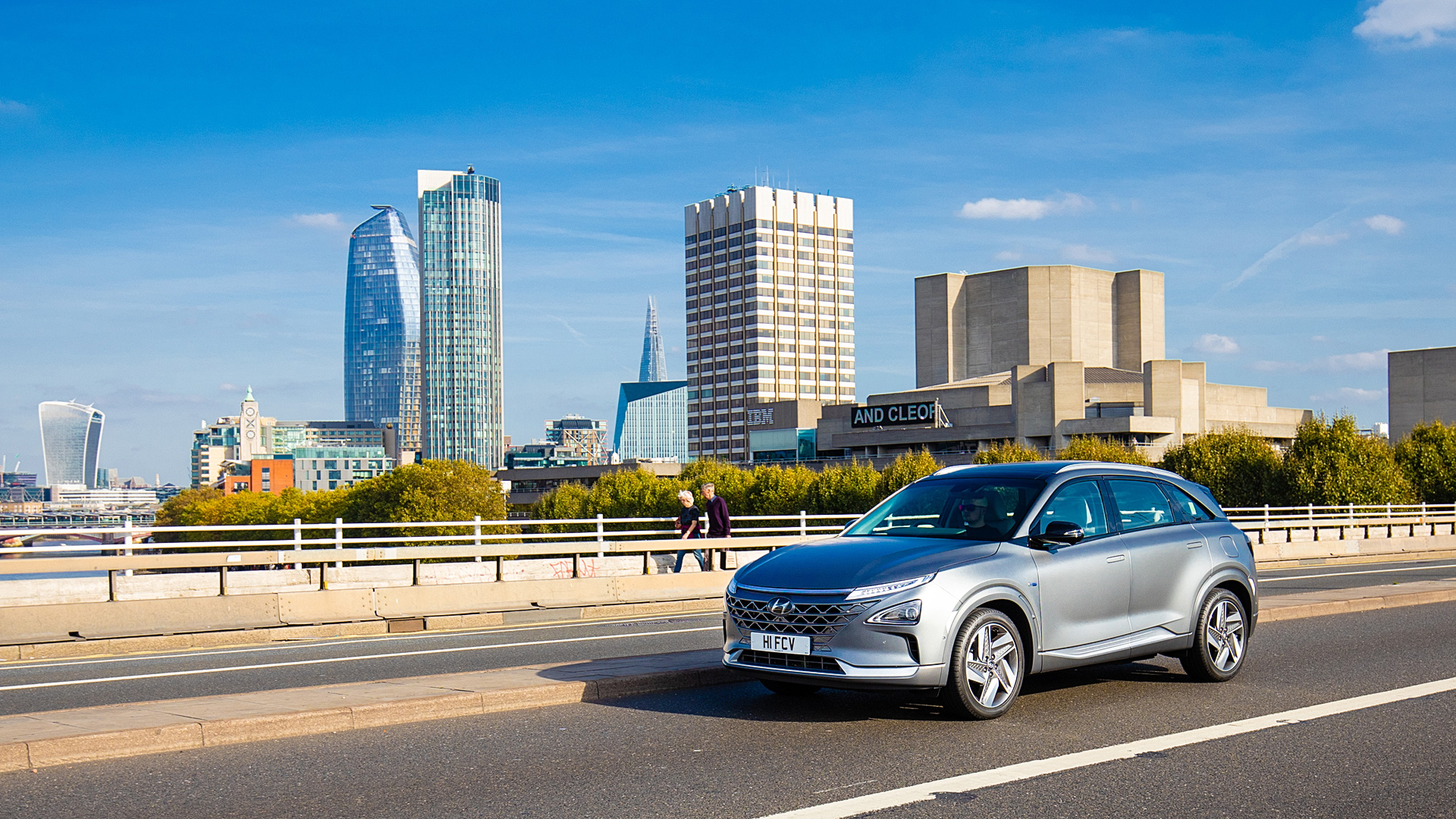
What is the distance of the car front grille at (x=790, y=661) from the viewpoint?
7746 millimetres

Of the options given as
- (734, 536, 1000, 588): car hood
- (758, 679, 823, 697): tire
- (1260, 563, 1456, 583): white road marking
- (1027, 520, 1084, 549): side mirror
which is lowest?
(1260, 563, 1456, 583): white road marking

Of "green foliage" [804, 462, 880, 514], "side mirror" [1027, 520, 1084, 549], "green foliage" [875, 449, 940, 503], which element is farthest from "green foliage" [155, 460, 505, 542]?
"side mirror" [1027, 520, 1084, 549]

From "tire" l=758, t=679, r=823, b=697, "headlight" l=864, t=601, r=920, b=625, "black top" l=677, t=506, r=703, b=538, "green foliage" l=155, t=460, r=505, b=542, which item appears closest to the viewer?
A: "headlight" l=864, t=601, r=920, b=625

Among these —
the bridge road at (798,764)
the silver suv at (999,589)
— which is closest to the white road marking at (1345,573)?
the silver suv at (999,589)

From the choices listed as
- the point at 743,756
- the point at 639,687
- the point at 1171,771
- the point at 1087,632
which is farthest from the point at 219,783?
the point at 1087,632

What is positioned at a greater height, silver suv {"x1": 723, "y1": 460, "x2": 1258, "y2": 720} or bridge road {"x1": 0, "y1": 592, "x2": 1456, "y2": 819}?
silver suv {"x1": 723, "y1": 460, "x2": 1258, "y2": 720}

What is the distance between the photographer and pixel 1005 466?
9.29m

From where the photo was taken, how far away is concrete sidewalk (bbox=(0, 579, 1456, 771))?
712 centimetres

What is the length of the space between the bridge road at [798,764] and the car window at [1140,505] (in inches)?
49.0

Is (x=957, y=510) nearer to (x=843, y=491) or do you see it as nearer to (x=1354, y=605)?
(x=1354, y=605)

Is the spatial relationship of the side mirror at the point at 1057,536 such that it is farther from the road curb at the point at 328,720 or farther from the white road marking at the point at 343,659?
the white road marking at the point at 343,659

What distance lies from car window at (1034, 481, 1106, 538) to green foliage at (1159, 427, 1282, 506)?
244 ft

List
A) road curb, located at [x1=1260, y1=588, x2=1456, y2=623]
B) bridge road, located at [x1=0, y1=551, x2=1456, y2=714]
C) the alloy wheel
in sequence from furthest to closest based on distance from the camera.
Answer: road curb, located at [x1=1260, y1=588, x2=1456, y2=623] → bridge road, located at [x1=0, y1=551, x2=1456, y2=714] → the alloy wheel

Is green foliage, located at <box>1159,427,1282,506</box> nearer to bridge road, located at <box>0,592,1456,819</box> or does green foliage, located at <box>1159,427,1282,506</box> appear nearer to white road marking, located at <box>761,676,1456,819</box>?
white road marking, located at <box>761,676,1456,819</box>
